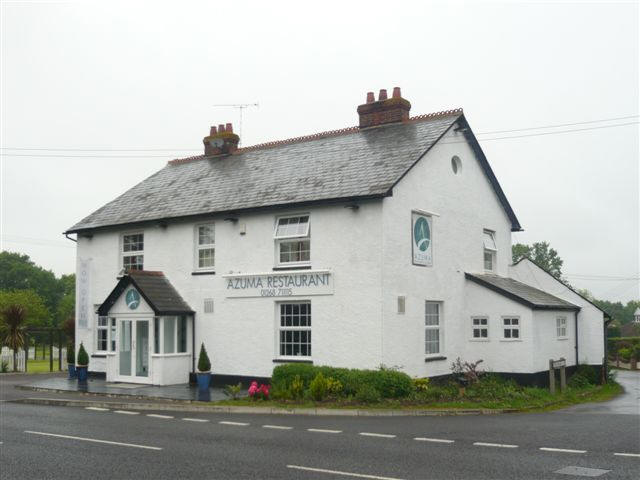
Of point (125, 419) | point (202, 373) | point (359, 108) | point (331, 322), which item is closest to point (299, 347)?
point (331, 322)

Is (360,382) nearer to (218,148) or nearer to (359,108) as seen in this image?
(359,108)

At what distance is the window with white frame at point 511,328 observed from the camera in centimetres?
2191

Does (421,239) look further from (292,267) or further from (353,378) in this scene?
(353,378)

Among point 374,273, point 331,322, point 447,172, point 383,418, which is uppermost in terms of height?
point 447,172

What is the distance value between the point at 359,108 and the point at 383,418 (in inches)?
501

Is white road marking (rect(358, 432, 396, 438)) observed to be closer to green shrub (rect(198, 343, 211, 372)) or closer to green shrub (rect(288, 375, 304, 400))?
green shrub (rect(288, 375, 304, 400))

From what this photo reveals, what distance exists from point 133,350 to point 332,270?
7.53m

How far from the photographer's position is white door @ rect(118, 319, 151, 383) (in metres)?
22.9

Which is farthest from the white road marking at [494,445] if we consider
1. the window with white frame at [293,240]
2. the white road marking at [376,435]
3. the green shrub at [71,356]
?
the green shrub at [71,356]

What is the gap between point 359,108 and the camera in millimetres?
25172

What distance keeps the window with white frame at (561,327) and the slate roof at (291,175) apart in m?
4.83

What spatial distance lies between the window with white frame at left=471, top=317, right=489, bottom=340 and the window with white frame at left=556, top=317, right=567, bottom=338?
2778 millimetres

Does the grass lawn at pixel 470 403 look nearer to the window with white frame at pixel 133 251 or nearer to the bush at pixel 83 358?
the bush at pixel 83 358

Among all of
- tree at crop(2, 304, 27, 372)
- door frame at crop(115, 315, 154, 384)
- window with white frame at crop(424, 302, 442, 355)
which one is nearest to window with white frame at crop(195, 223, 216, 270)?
door frame at crop(115, 315, 154, 384)
